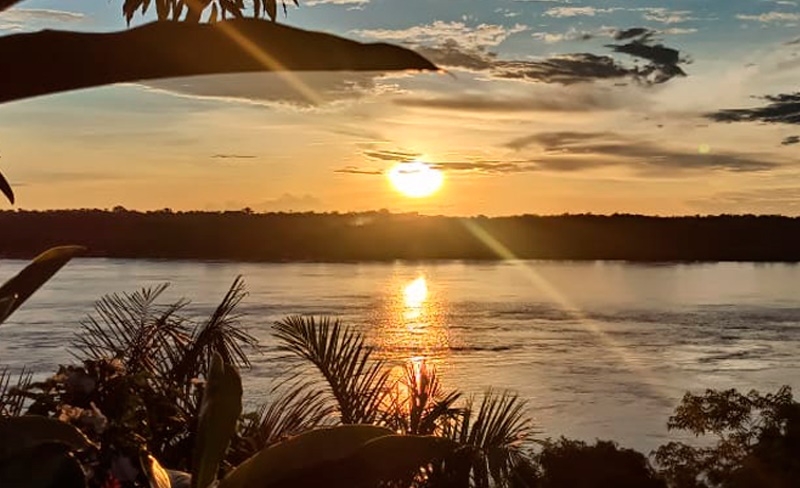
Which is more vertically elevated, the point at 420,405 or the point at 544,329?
the point at 420,405

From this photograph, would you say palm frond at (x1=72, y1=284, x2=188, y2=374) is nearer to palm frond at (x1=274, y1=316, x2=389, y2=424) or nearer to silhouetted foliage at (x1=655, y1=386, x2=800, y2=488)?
palm frond at (x1=274, y1=316, x2=389, y2=424)

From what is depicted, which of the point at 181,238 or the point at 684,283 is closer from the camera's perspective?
the point at 181,238

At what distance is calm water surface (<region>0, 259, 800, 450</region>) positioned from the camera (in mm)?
42250

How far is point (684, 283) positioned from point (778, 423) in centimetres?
10615

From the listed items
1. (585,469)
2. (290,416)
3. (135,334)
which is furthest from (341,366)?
(585,469)

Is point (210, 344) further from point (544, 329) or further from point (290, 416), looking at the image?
point (544, 329)

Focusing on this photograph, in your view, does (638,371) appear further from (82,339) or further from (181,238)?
(82,339)

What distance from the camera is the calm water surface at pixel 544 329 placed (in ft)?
139

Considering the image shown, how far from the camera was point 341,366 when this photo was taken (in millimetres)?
6602

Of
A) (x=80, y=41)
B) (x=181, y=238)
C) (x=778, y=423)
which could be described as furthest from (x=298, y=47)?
(x=181, y=238)

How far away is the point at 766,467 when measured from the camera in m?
12.8

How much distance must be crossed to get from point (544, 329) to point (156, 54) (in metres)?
64.9

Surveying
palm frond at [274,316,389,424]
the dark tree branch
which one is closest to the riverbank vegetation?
palm frond at [274,316,389,424]

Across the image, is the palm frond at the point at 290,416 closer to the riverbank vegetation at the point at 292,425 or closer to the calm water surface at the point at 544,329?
the riverbank vegetation at the point at 292,425
